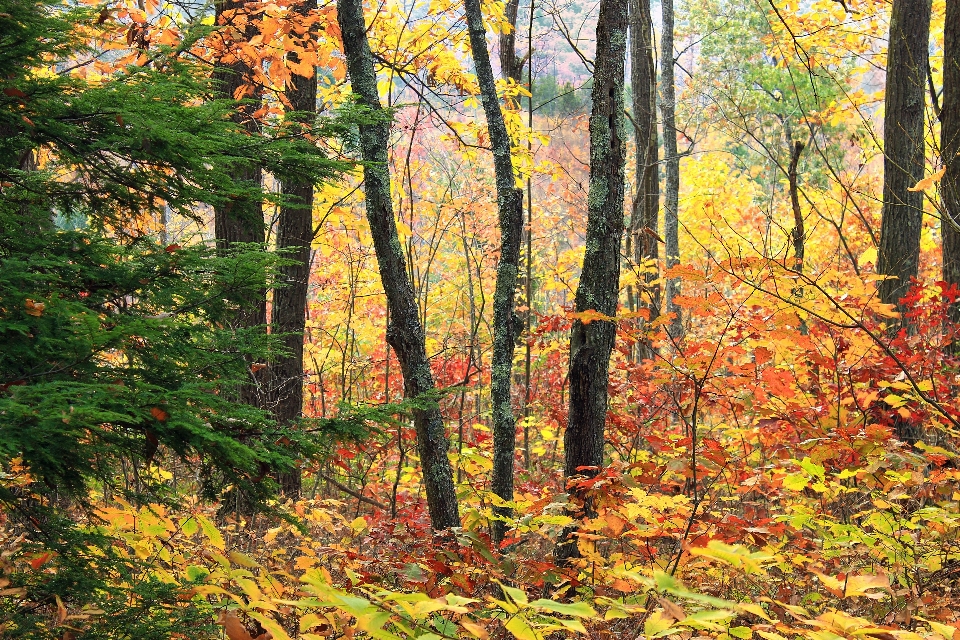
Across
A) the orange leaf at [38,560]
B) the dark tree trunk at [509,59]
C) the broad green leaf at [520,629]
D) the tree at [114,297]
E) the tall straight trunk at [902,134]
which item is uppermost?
the dark tree trunk at [509,59]

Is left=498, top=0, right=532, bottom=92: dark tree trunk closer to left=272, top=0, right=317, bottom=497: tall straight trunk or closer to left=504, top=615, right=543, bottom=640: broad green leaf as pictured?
left=272, top=0, right=317, bottom=497: tall straight trunk

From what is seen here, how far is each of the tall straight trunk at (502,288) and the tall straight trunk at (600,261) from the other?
0.70m

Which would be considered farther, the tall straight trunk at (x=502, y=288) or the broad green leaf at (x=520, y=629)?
the tall straight trunk at (x=502, y=288)

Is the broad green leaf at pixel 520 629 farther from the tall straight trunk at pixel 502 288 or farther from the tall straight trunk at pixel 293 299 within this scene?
the tall straight trunk at pixel 293 299

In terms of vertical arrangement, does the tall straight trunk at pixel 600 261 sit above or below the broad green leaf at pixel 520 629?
above

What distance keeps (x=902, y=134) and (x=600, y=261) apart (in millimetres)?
3740

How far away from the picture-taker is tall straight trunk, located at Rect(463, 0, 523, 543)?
15.2 feet

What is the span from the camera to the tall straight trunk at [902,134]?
5.80 m

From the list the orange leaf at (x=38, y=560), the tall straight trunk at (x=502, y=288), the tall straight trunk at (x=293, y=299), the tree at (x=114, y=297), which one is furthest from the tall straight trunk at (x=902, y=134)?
the orange leaf at (x=38, y=560)

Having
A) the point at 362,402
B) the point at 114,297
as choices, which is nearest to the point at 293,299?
the point at 362,402

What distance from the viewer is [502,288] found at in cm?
477

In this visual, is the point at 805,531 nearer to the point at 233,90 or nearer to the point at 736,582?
the point at 736,582

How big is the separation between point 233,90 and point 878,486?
5.61 meters

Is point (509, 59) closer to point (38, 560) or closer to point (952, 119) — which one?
point (952, 119)
